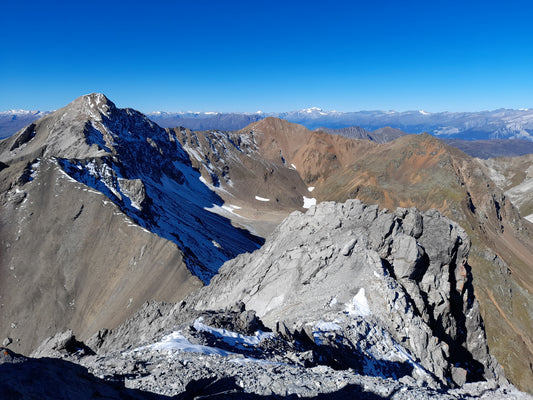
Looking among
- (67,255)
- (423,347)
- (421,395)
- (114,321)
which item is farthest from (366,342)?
(67,255)

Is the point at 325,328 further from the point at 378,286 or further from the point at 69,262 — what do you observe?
the point at 69,262

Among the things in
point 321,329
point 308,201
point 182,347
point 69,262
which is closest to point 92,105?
point 69,262

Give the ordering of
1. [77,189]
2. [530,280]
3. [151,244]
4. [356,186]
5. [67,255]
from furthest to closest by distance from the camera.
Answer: [356,186], [530,280], [77,189], [67,255], [151,244]

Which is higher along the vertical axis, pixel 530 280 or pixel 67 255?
pixel 67 255

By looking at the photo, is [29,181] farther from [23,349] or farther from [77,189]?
[23,349]

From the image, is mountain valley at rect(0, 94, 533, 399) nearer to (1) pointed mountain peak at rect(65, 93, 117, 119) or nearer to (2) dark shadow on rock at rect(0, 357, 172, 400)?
(2) dark shadow on rock at rect(0, 357, 172, 400)

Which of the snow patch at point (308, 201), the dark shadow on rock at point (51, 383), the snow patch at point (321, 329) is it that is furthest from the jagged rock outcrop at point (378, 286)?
the snow patch at point (308, 201)

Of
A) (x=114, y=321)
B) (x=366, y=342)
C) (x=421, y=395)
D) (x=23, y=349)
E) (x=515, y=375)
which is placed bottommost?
(x=515, y=375)
